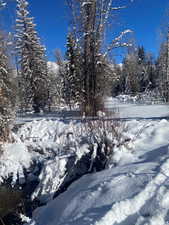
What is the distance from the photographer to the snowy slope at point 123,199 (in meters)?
2.76

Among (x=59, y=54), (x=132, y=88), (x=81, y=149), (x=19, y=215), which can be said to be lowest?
(x=19, y=215)

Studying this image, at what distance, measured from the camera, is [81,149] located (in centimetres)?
585

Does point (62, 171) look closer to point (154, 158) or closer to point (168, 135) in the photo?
point (154, 158)

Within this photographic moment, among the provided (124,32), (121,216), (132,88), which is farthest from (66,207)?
(132,88)

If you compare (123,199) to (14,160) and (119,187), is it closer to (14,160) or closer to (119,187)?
(119,187)

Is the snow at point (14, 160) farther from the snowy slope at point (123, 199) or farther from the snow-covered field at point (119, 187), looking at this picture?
the snowy slope at point (123, 199)

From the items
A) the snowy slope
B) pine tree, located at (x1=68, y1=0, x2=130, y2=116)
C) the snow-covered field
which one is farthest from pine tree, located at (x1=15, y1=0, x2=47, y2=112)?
the snowy slope

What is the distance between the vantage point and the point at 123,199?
3068 millimetres

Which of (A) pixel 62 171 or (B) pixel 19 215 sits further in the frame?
(A) pixel 62 171

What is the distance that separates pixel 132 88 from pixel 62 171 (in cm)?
3129

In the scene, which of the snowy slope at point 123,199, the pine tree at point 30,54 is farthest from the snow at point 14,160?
the pine tree at point 30,54

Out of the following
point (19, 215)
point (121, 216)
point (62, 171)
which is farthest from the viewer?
point (62, 171)

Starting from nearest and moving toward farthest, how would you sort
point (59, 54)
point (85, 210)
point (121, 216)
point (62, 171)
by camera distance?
point (121, 216)
point (85, 210)
point (62, 171)
point (59, 54)

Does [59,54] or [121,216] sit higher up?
[59,54]
